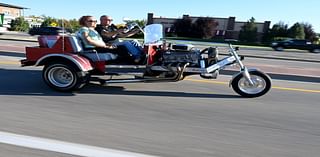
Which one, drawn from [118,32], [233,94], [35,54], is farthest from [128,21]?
[233,94]

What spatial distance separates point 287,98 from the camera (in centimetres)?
697

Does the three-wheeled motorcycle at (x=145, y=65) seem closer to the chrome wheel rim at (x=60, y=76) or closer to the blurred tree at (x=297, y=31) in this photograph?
the chrome wheel rim at (x=60, y=76)

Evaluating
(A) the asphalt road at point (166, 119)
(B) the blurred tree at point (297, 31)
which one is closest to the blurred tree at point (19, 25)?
(B) the blurred tree at point (297, 31)

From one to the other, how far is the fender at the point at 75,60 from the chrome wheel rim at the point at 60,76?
23cm

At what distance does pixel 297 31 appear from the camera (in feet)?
195

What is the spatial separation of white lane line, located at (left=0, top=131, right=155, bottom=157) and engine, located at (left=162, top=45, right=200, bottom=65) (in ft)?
10.9

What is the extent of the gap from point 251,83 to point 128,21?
2.95 metres

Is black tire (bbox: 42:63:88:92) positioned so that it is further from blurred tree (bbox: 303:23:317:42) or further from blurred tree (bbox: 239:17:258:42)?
blurred tree (bbox: 303:23:317:42)

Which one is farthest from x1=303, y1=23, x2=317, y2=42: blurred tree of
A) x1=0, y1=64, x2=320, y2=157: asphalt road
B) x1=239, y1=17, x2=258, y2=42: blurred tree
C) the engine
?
the engine

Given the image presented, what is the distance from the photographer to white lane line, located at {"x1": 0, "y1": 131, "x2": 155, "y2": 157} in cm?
371

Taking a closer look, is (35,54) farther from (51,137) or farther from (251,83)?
(251,83)

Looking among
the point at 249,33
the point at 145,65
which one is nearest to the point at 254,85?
the point at 145,65

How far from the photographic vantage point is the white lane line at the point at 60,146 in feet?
12.2

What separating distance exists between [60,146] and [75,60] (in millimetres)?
2989
